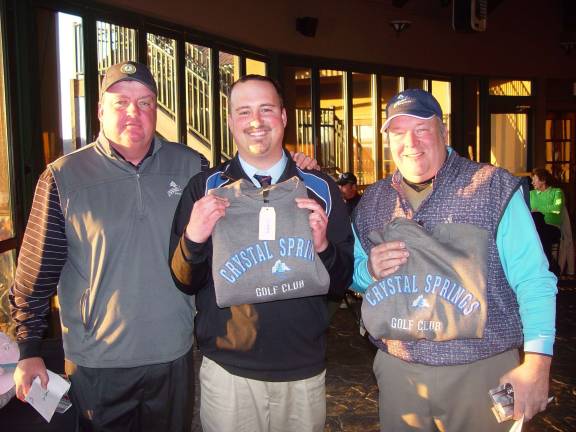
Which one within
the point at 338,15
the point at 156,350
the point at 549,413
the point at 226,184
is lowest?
the point at 549,413

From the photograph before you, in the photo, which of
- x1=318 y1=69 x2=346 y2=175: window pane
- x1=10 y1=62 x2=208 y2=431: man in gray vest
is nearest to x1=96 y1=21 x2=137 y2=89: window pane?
x1=10 y1=62 x2=208 y2=431: man in gray vest

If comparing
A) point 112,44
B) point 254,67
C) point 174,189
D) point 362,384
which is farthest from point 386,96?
point 174,189

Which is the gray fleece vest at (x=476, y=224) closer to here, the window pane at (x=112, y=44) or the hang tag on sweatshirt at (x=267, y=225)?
the hang tag on sweatshirt at (x=267, y=225)

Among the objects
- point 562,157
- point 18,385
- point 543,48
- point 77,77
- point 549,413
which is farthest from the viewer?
point 562,157

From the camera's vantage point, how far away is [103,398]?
8.00 ft

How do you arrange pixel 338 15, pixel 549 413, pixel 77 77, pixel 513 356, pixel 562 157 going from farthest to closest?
pixel 562 157 → pixel 338 15 → pixel 77 77 → pixel 549 413 → pixel 513 356

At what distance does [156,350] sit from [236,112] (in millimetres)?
1014

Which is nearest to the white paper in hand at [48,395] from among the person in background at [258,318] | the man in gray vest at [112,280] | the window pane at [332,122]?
the man in gray vest at [112,280]

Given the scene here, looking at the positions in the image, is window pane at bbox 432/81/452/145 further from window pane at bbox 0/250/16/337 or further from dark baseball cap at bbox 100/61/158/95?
dark baseball cap at bbox 100/61/158/95

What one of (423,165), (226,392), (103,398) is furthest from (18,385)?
(423,165)

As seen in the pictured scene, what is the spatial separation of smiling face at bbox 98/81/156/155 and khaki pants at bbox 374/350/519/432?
1364 mm

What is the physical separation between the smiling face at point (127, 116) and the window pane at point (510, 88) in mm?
11331

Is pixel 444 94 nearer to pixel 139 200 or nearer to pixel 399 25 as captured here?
pixel 399 25

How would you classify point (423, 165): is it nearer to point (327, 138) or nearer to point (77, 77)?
point (77, 77)
